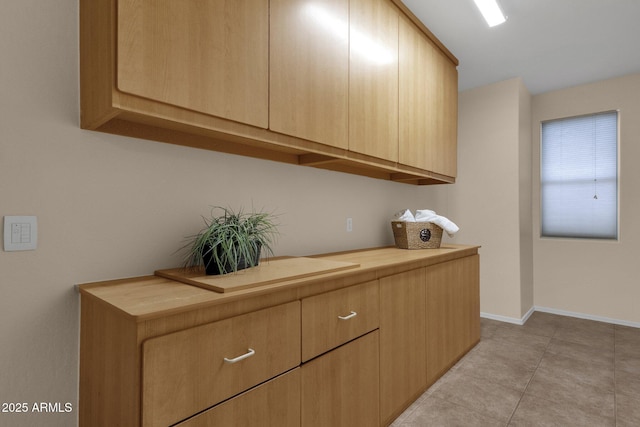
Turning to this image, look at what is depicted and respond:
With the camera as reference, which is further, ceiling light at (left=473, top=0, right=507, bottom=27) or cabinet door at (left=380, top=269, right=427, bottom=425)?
ceiling light at (left=473, top=0, right=507, bottom=27)

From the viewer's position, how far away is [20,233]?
1.09m

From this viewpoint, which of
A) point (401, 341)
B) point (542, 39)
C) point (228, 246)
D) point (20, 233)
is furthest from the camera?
point (542, 39)

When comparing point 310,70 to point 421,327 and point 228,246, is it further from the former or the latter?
point 421,327

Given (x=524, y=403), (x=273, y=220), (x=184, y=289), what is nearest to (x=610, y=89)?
(x=524, y=403)

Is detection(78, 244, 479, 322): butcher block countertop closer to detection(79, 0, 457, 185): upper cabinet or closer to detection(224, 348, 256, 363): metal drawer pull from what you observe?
detection(224, 348, 256, 363): metal drawer pull

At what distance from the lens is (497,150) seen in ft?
11.8

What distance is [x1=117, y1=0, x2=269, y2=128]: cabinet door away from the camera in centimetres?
102

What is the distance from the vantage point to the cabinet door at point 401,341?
1.71 metres

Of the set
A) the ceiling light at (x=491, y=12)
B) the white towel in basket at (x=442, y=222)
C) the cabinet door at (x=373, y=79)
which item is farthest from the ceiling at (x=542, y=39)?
the white towel in basket at (x=442, y=222)

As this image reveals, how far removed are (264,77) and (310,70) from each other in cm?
30

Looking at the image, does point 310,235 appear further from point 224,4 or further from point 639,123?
point 639,123

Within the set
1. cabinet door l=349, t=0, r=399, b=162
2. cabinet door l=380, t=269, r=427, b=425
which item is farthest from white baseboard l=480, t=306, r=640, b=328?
cabinet door l=349, t=0, r=399, b=162

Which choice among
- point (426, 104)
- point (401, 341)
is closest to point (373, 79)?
point (426, 104)

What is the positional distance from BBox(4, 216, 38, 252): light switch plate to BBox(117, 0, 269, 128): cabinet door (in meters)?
0.56
